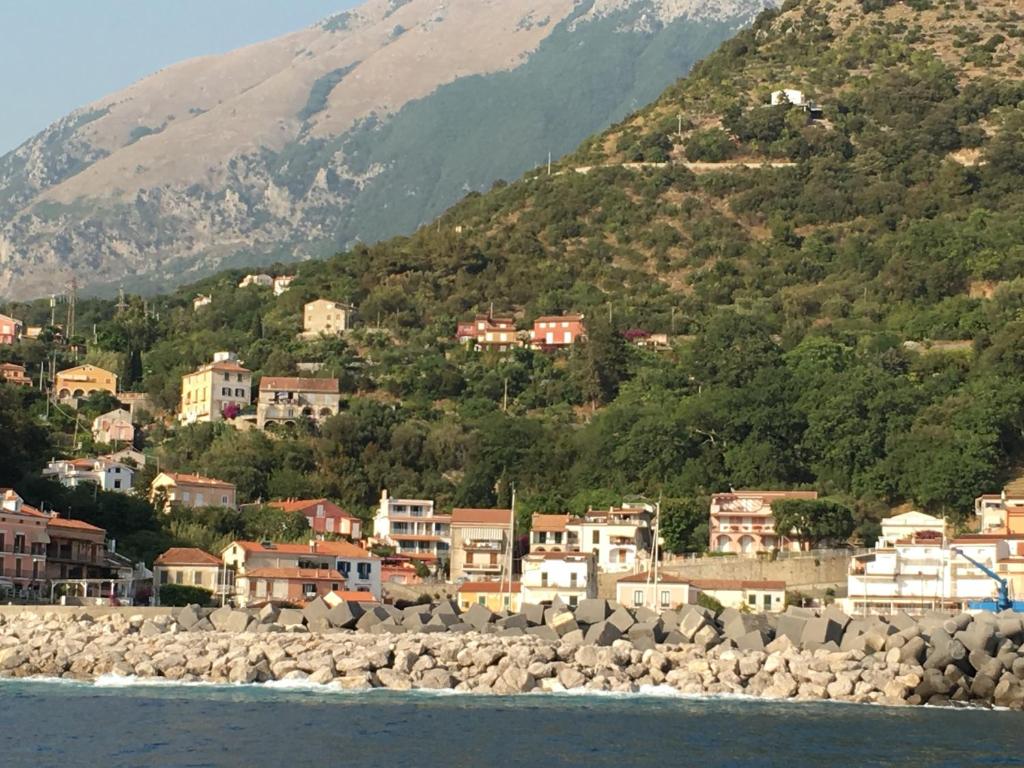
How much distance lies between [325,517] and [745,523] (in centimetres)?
1591

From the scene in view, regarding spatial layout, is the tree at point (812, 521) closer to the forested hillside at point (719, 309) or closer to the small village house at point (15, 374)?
the forested hillside at point (719, 309)

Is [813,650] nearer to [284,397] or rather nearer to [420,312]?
[284,397]

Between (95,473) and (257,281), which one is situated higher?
(257,281)

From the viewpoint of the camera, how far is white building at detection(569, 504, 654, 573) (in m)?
80.8

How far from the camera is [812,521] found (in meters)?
79.6

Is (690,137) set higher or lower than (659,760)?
higher

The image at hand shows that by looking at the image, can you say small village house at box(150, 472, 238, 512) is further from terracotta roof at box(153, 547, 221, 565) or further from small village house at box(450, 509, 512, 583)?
small village house at box(450, 509, 512, 583)

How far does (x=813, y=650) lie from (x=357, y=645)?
11293 millimetres

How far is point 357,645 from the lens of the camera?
5294cm

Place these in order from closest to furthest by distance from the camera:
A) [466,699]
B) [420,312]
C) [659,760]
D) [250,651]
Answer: [659,760] < [466,699] < [250,651] < [420,312]

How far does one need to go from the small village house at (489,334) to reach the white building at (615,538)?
26.7 m

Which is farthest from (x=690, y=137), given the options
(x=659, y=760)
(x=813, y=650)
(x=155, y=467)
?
(x=659, y=760)

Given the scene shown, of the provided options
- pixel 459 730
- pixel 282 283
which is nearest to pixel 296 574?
pixel 459 730

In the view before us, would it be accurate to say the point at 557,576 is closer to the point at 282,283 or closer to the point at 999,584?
the point at 999,584
